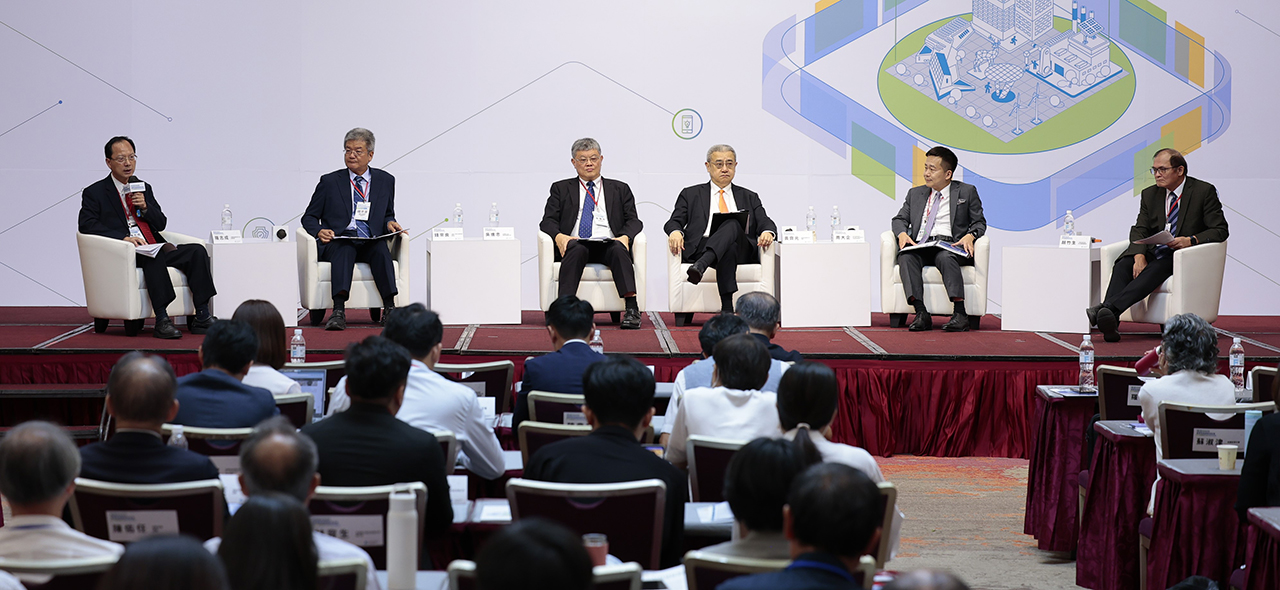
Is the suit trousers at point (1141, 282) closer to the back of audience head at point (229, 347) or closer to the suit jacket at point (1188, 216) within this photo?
the suit jacket at point (1188, 216)

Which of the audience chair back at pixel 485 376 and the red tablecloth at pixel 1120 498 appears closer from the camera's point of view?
the red tablecloth at pixel 1120 498

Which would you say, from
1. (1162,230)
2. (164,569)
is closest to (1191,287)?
(1162,230)

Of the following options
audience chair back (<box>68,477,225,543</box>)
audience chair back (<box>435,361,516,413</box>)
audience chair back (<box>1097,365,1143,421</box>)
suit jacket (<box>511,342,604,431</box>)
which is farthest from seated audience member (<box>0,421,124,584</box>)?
audience chair back (<box>1097,365,1143,421</box>)

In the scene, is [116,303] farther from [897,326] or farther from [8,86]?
[897,326]

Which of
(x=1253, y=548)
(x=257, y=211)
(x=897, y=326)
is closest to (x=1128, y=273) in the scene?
(x=897, y=326)

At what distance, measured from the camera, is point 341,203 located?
646cm

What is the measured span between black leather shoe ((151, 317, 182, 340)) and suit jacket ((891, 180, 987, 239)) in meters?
3.87

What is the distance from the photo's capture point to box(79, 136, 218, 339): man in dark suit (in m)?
5.79

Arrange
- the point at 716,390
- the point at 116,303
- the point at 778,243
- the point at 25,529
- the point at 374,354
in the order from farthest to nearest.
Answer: the point at 778,243 < the point at 116,303 < the point at 716,390 < the point at 374,354 < the point at 25,529

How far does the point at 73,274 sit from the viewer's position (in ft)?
26.1

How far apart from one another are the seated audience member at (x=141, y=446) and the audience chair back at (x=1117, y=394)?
9.04ft

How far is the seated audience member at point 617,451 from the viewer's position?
90.2 inches

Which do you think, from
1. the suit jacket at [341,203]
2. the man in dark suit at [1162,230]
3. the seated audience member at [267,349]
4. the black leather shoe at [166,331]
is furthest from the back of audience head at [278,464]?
the man in dark suit at [1162,230]

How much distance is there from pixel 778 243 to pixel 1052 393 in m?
2.91
